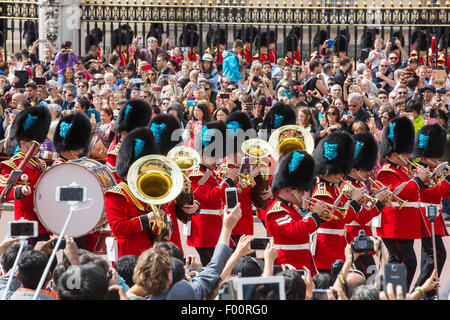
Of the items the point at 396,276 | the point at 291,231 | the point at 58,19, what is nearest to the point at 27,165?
the point at 291,231

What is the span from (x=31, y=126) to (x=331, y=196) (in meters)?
2.20

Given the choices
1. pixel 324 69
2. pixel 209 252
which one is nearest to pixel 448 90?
pixel 324 69

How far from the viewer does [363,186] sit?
22.1 feet

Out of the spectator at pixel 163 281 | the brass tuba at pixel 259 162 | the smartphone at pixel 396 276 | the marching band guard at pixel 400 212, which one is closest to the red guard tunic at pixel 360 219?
the marching band guard at pixel 400 212

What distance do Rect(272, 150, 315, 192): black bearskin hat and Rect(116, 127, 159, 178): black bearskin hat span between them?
81 cm

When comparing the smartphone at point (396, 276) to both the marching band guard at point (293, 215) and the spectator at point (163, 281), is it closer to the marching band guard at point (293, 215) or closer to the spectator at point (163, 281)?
the spectator at point (163, 281)

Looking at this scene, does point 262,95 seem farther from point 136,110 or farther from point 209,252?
point 209,252

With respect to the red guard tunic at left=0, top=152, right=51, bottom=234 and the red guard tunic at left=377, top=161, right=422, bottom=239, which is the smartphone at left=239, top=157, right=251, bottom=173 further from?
the red guard tunic at left=0, top=152, right=51, bottom=234

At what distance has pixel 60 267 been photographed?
4.69 m

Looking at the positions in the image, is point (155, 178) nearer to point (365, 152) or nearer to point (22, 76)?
point (365, 152)

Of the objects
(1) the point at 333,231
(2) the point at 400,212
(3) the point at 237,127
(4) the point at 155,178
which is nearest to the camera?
(4) the point at 155,178


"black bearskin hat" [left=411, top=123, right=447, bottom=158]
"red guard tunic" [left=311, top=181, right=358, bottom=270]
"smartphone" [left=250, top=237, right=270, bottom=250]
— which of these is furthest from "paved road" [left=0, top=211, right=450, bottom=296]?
"smartphone" [left=250, top=237, right=270, bottom=250]

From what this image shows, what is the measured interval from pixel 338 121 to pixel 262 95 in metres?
2.04

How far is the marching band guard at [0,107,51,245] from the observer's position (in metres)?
6.71
